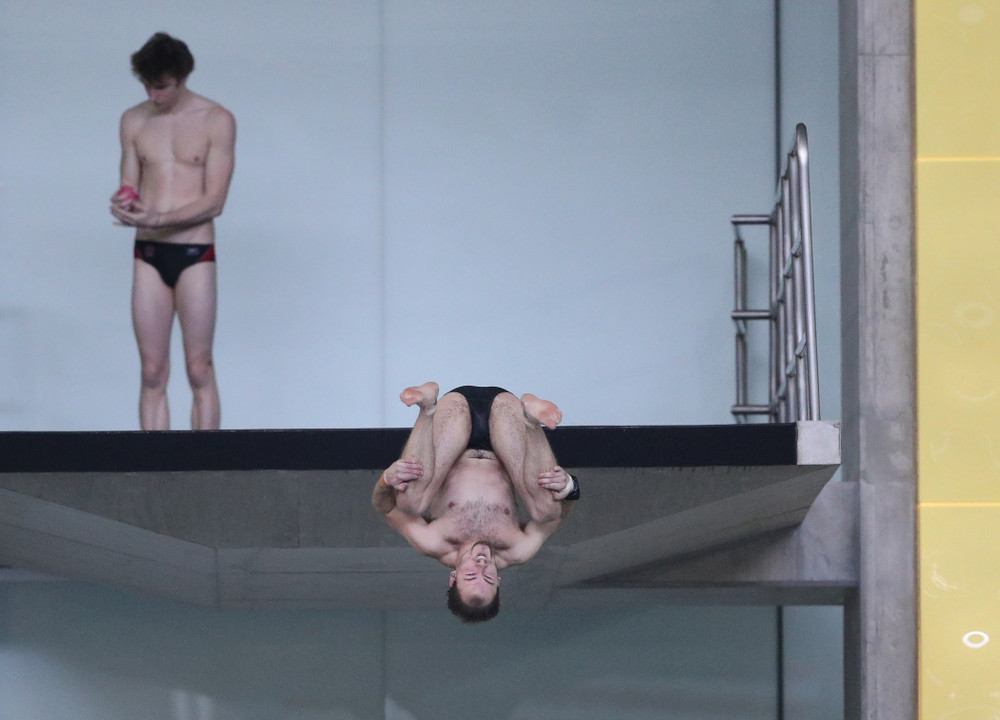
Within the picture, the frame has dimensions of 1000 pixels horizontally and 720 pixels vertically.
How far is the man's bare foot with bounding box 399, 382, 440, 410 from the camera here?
3.60 m

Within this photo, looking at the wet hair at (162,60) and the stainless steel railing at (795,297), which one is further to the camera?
the wet hair at (162,60)

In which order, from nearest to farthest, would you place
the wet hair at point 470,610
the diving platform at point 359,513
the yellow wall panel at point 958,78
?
1. the wet hair at point 470,610
2. the diving platform at point 359,513
3. the yellow wall panel at point 958,78

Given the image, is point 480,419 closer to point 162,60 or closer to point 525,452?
point 525,452

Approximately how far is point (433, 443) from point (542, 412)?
40 cm

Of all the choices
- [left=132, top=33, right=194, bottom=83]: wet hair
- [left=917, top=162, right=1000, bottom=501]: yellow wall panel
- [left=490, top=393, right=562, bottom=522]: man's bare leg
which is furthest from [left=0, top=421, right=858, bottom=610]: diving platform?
[left=132, top=33, right=194, bottom=83]: wet hair

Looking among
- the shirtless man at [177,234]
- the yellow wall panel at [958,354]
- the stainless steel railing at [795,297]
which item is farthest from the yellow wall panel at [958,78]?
the shirtless man at [177,234]

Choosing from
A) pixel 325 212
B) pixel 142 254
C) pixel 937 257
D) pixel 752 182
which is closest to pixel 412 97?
pixel 325 212

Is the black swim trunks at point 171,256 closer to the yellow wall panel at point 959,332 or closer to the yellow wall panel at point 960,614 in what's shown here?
the yellow wall panel at point 959,332

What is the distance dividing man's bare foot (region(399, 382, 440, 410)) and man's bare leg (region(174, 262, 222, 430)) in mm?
1164

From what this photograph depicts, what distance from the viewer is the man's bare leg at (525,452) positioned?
148 inches

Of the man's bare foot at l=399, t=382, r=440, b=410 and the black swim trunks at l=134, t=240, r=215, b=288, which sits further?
the black swim trunks at l=134, t=240, r=215, b=288

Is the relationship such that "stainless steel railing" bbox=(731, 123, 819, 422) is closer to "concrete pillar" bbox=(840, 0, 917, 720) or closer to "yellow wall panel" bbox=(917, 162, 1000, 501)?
"concrete pillar" bbox=(840, 0, 917, 720)

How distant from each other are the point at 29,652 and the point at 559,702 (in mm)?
2736

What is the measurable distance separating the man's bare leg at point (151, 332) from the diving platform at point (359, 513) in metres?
0.50
